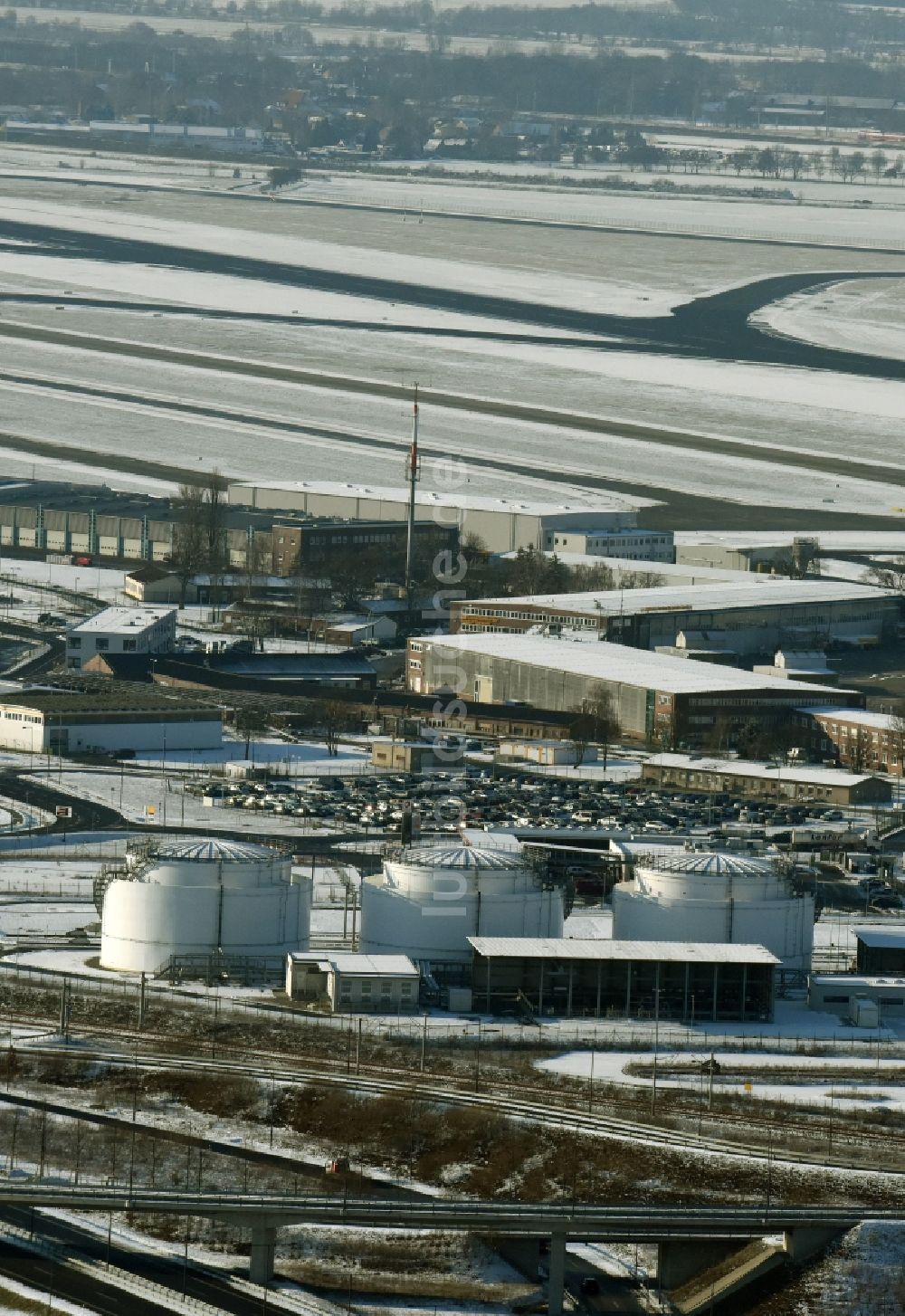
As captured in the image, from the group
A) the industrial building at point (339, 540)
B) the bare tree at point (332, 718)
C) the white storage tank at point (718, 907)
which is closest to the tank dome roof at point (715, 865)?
the white storage tank at point (718, 907)

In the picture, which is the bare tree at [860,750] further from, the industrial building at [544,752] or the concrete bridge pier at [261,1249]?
the concrete bridge pier at [261,1249]

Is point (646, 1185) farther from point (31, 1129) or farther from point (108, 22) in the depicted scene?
point (108, 22)

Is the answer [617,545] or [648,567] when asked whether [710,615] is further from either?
[617,545]

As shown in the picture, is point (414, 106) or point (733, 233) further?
→ point (414, 106)

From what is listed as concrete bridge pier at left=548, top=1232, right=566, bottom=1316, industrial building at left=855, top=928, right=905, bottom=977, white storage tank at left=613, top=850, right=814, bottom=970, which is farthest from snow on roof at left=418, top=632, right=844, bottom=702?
concrete bridge pier at left=548, top=1232, right=566, bottom=1316

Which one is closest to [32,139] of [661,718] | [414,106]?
[414,106]

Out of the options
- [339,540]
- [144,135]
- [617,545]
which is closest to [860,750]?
[339,540]

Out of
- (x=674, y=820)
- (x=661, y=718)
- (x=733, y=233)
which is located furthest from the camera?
(x=733, y=233)
